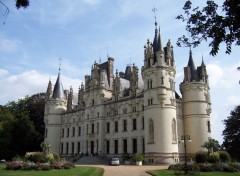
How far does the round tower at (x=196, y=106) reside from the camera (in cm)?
4812

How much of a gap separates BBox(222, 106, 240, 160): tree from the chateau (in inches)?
244

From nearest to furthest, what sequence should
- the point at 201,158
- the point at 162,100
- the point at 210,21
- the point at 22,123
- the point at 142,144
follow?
the point at 210,21 → the point at 201,158 → the point at 162,100 → the point at 142,144 → the point at 22,123

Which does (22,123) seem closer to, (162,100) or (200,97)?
(162,100)

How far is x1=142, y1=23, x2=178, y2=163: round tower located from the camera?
4319cm

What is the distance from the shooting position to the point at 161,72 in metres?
45.8

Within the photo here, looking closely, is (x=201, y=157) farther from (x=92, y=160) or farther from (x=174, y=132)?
(x=92, y=160)

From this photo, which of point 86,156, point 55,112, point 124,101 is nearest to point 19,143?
point 55,112

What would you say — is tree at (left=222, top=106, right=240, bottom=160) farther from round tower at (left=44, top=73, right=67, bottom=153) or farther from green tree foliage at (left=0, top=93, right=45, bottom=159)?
green tree foliage at (left=0, top=93, right=45, bottom=159)

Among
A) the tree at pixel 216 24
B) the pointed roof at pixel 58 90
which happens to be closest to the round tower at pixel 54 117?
the pointed roof at pixel 58 90

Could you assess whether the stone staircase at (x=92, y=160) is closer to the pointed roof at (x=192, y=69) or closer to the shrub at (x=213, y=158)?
the shrub at (x=213, y=158)

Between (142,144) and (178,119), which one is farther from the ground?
(178,119)

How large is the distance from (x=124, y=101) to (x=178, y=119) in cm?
1046

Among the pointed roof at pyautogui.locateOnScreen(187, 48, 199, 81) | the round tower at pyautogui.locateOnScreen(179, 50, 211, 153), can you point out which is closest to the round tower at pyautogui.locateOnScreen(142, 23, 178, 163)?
the round tower at pyautogui.locateOnScreen(179, 50, 211, 153)

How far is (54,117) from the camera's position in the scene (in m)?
67.0
